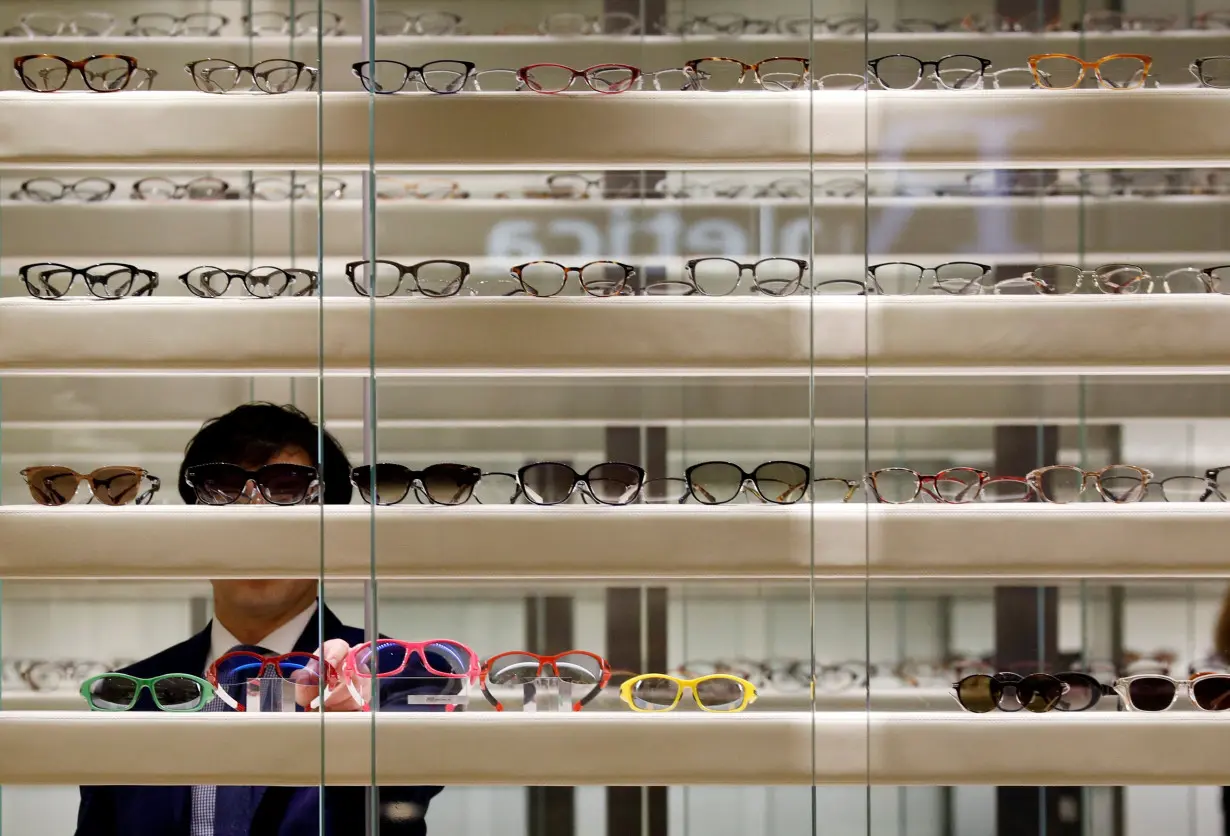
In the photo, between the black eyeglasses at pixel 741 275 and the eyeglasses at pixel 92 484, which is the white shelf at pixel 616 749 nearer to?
the eyeglasses at pixel 92 484

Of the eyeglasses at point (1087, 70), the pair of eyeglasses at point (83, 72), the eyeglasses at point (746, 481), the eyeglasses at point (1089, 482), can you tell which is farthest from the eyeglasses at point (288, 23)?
the eyeglasses at point (1089, 482)

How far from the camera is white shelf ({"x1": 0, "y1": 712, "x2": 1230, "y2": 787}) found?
81cm

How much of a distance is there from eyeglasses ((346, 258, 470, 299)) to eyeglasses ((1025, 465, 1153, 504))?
1.76 ft

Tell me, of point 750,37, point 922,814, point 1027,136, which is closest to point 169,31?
point 750,37

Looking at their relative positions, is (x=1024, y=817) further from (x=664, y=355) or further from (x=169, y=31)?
(x=169, y=31)

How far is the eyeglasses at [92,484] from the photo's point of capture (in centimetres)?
86

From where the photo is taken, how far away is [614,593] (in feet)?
2.87

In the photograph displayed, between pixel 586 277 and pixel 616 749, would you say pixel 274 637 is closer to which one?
pixel 616 749

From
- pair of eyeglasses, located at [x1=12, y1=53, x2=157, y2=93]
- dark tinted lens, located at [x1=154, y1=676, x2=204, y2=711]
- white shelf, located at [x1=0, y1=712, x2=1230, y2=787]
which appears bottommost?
white shelf, located at [x1=0, y1=712, x2=1230, y2=787]

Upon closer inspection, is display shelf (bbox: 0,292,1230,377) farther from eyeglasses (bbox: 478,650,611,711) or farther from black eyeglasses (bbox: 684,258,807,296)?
eyeglasses (bbox: 478,650,611,711)

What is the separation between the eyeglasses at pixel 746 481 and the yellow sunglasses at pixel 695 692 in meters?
0.16

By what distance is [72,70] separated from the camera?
34.9 inches

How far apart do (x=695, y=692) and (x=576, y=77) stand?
0.55 m

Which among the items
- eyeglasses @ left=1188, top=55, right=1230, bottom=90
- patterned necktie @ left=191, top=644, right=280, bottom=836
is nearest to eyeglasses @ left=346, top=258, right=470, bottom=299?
patterned necktie @ left=191, top=644, right=280, bottom=836
